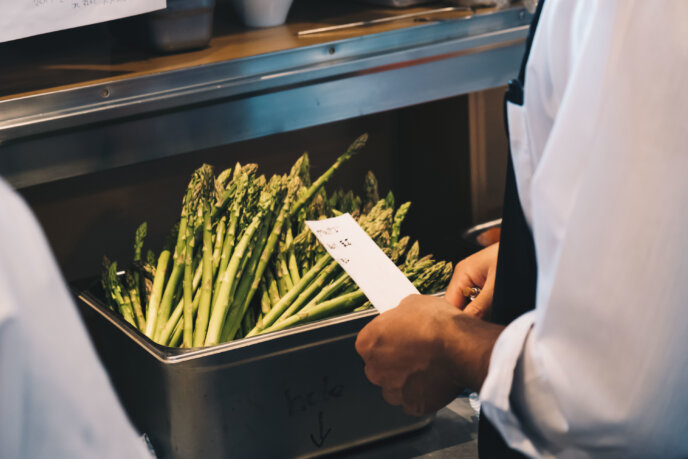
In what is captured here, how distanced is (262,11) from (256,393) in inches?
30.9

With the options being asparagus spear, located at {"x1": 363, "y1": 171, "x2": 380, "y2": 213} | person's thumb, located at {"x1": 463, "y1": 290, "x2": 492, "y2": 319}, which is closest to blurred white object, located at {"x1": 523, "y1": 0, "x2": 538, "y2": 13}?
asparagus spear, located at {"x1": 363, "y1": 171, "x2": 380, "y2": 213}

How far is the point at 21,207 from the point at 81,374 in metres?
0.10

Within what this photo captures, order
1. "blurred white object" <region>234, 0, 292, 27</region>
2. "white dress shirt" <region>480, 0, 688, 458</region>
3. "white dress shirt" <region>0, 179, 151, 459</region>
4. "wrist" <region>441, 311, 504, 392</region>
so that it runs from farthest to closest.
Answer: "blurred white object" <region>234, 0, 292, 27</region> < "wrist" <region>441, 311, 504, 392</region> < "white dress shirt" <region>480, 0, 688, 458</region> < "white dress shirt" <region>0, 179, 151, 459</region>

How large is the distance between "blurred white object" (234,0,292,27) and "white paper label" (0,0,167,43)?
12.0 inches

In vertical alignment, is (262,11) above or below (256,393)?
above

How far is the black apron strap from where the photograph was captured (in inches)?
34.7

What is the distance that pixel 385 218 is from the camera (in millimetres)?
1433

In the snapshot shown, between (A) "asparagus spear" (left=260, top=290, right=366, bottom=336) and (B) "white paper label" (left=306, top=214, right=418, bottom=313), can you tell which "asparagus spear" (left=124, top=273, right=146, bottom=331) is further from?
(B) "white paper label" (left=306, top=214, right=418, bottom=313)

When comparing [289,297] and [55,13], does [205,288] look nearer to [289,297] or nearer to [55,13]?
[289,297]

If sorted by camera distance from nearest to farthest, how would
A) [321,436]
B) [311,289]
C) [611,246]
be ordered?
[611,246]
[321,436]
[311,289]

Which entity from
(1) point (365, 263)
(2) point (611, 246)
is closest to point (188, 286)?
(1) point (365, 263)

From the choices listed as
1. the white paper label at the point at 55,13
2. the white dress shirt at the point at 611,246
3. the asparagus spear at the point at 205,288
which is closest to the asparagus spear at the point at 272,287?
the asparagus spear at the point at 205,288

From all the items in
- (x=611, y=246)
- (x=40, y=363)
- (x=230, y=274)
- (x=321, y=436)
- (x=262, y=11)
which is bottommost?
(x=321, y=436)

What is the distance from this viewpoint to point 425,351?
2.88 ft
